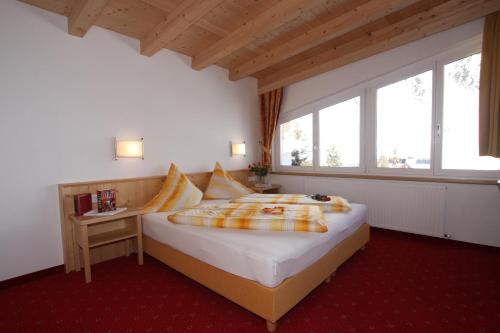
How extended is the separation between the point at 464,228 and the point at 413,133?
1395 mm

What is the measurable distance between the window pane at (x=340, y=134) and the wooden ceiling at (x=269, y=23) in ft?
2.46

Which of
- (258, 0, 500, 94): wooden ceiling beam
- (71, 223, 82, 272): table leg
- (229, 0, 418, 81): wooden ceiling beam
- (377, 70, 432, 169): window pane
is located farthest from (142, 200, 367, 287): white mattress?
(258, 0, 500, 94): wooden ceiling beam

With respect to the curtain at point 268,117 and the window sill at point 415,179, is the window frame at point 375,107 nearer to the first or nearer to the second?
the window sill at point 415,179

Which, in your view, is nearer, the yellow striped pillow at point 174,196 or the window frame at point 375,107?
the yellow striped pillow at point 174,196

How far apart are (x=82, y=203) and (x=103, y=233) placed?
0.47m

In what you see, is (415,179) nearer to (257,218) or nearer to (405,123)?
(405,123)

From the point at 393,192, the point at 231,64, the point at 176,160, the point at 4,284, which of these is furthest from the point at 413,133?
the point at 4,284

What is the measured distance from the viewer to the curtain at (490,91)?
9.12 ft

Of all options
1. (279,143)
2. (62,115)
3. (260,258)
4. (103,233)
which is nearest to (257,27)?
(62,115)

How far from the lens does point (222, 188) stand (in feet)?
12.7

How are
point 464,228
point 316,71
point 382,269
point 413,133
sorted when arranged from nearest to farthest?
point 382,269 → point 464,228 → point 413,133 → point 316,71

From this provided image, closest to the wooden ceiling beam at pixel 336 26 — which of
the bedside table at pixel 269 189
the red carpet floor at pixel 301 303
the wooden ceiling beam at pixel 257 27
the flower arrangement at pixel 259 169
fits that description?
the wooden ceiling beam at pixel 257 27

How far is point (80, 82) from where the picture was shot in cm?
285

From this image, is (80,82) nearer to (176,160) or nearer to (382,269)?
(176,160)
